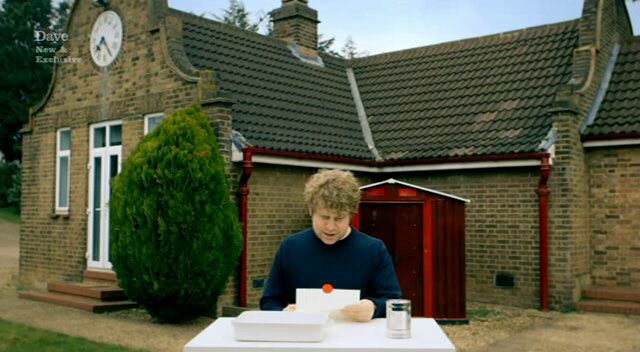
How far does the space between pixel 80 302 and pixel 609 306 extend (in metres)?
8.74

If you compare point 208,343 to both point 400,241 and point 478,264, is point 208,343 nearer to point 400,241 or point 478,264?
point 400,241

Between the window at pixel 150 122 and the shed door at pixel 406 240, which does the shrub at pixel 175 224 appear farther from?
the shed door at pixel 406 240

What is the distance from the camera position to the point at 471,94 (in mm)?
13914

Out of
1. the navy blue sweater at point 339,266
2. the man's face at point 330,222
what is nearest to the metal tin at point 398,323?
the navy blue sweater at point 339,266

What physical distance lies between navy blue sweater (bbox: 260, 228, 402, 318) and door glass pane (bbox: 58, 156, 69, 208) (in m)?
11.1

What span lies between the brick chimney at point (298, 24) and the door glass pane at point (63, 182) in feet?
19.9

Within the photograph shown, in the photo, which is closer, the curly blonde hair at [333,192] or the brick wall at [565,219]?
the curly blonde hair at [333,192]

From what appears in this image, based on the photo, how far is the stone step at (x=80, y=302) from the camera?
10773 mm

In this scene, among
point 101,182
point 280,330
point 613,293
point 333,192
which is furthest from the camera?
point 101,182

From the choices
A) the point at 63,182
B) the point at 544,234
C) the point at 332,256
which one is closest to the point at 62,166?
the point at 63,182

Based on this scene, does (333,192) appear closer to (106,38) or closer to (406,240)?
(406,240)

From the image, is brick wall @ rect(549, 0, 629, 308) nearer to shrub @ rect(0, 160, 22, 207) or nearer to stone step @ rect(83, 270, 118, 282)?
stone step @ rect(83, 270, 118, 282)

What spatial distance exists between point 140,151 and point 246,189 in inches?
69.7

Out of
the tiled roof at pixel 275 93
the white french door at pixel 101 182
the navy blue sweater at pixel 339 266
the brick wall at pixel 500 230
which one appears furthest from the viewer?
the white french door at pixel 101 182
